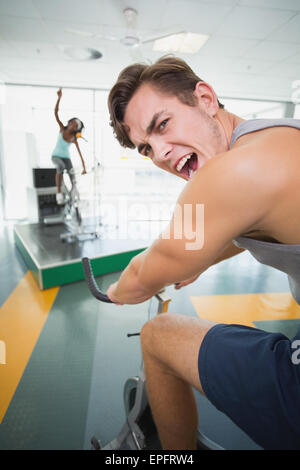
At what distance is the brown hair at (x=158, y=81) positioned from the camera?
860 millimetres

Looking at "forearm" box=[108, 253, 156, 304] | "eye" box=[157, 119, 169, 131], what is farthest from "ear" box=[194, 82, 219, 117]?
"forearm" box=[108, 253, 156, 304]

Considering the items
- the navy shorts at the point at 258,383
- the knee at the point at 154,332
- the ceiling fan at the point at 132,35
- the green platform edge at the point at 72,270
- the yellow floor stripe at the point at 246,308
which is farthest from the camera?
the ceiling fan at the point at 132,35

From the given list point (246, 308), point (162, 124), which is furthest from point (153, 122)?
point (246, 308)

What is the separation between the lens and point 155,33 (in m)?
3.13

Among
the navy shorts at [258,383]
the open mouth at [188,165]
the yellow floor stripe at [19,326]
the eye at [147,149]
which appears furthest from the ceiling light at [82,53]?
the navy shorts at [258,383]

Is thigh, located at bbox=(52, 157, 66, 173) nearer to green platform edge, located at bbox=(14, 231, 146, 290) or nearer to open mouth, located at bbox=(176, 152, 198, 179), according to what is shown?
green platform edge, located at bbox=(14, 231, 146, 290)

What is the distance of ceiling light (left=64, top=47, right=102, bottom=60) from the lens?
4.41 metres

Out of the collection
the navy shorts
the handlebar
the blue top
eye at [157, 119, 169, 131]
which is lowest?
the navy shorts

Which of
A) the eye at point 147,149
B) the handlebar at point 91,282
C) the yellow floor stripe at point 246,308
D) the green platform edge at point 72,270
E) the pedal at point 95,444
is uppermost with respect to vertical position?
the eye at point 147,149

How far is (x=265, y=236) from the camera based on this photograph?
719 millimetres

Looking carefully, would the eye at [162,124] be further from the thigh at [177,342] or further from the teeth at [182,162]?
the thigh at [177,342]

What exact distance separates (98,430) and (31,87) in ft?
26.7

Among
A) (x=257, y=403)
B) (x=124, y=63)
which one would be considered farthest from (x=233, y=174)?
(x=124, y=63)
